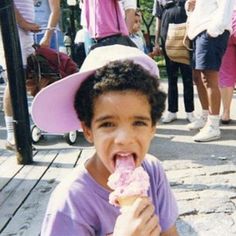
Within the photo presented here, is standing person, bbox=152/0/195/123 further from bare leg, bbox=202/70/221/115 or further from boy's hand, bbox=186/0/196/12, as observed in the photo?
bare leg, bbox=202/70/221/115

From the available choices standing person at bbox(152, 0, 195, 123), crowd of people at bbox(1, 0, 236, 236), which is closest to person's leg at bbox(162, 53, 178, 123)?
standing person at bbox(152, 0, 195, 123)

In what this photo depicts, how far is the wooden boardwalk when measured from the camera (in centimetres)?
282

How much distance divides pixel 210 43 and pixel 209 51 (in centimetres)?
7

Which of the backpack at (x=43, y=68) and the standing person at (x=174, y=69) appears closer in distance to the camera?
the backpack at (x=43, y=68)

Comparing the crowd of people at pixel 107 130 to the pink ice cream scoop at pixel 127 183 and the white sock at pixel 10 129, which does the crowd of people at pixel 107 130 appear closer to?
the pink ice cream scoop at pixel 127 183

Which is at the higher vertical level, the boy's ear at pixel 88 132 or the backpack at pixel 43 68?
the boy's ear at pixel 88 132

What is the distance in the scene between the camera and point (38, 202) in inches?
124

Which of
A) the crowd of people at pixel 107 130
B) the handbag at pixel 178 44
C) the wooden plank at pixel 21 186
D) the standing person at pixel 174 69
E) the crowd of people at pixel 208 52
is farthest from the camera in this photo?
the standing person at pixel 174 69

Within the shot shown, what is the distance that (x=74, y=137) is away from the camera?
15.1 ft

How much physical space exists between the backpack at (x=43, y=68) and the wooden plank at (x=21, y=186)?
76 cm

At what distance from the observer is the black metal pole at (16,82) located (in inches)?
149

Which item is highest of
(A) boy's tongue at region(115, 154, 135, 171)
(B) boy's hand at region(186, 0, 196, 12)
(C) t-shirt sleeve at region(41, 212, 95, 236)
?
(A) boy's tongue at region(115, 154, 135, 171)

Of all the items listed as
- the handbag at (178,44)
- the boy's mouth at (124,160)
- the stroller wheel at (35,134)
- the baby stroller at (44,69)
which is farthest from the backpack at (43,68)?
the boy's mouth at (124,160)

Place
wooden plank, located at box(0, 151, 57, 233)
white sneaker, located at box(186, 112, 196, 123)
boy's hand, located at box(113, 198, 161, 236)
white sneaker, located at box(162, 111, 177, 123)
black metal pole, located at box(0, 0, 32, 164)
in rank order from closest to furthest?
boy's hand, located at box(113, 198, 161, 236), wooden plank, located at box(0, 151, 57, 233), black metal pole, located at box(0, 0, 32, 164), white sneaker, located at box(186, 112, 196, 123), white sneaker, located at box(162, 111, 177, 123)
